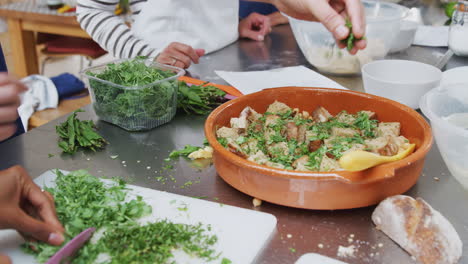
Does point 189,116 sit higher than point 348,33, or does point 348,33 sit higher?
point 348,33

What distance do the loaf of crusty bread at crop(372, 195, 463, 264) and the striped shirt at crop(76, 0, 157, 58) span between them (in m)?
1.37

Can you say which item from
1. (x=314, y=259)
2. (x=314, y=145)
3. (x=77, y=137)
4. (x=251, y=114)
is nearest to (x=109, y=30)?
(x=77, y=137)

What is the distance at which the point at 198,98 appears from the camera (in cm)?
136

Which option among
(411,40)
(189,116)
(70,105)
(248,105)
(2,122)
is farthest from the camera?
(70,105)

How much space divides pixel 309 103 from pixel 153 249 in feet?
2.12

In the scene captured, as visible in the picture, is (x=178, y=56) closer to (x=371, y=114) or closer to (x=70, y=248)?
(x=371, y=114)

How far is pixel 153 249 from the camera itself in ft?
2.50

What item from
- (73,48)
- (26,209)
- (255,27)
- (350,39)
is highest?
(350,39)

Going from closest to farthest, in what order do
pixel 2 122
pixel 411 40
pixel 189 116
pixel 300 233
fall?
pixel 2 122
pixel 300 233
pixel 189 116
pixel 411 40

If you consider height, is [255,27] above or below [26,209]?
below

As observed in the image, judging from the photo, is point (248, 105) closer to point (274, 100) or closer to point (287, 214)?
point (274, 100)

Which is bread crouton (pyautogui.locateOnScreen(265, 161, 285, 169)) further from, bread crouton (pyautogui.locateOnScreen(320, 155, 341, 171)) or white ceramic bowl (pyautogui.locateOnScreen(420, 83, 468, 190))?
white ceramic bowl (pyautogui.locateOnScreen(420, 83, 468, 190))

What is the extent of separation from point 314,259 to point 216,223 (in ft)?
0.66

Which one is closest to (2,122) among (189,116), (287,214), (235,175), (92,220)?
(92,220)
